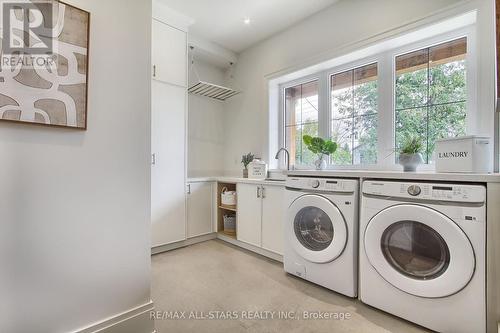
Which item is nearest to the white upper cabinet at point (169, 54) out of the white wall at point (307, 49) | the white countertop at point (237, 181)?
the white wall at point (307, 49)

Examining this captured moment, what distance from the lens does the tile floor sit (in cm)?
149

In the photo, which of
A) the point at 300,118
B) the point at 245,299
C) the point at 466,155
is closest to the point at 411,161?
the point at 466,155

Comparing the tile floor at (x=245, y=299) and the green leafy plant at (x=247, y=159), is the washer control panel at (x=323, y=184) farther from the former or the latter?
the green leafy plant at (x=247, y=159)

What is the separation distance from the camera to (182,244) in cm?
292

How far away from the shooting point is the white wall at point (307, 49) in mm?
1828

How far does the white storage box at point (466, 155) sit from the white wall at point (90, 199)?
6.25 ft

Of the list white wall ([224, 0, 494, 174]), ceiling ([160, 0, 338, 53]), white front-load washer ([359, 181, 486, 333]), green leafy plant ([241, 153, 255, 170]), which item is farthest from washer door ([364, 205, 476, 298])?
ceiling ([160, 0, 338, 53])

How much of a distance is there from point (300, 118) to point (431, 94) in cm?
137

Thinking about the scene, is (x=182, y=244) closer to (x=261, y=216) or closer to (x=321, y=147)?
(x=261, y=216)

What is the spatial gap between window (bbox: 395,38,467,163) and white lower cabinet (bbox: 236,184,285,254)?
1285 mm

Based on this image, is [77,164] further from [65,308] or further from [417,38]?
[417,38]

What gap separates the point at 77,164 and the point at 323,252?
1.74 m

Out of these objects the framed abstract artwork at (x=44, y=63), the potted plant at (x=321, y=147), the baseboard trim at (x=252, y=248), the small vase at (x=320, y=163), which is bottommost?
the baseboard trim at (x=252, y=248)

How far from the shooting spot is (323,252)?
188 centimetres
